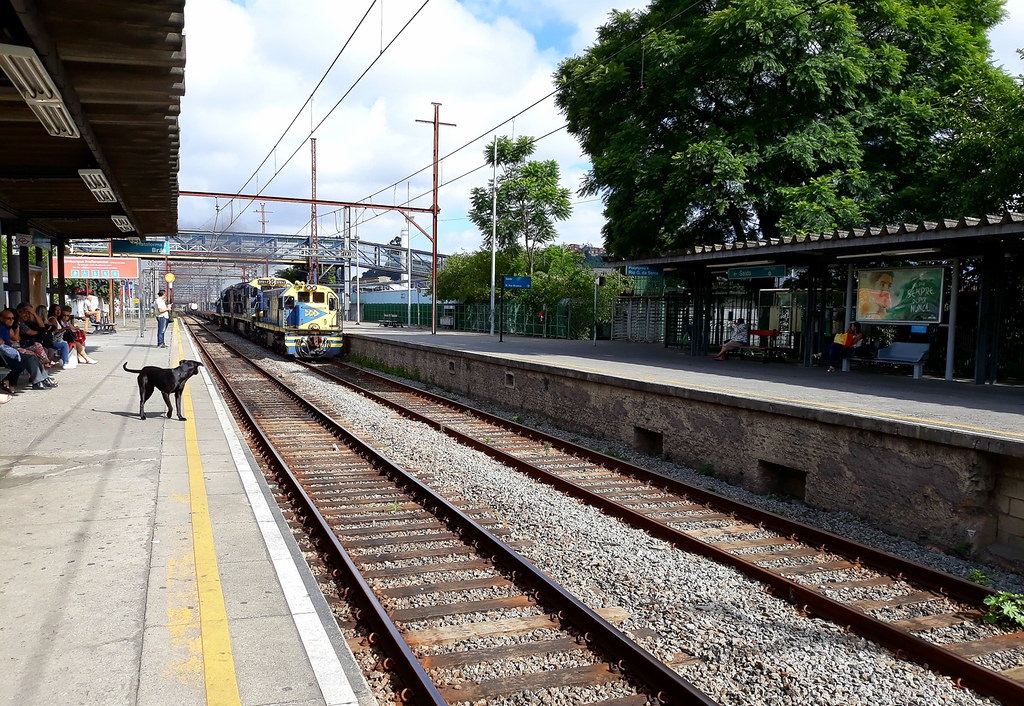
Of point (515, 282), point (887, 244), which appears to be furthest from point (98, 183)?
point (515, 282)

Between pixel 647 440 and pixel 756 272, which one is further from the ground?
pixel 756 272

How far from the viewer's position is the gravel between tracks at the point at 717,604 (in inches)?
162

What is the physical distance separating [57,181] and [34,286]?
10617mm

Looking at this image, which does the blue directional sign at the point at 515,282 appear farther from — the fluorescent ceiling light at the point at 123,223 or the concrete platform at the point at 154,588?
the concrete platform at the point at 154,588

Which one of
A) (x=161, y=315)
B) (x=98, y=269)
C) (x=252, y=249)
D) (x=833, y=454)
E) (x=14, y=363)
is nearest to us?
(x=833, y=454)

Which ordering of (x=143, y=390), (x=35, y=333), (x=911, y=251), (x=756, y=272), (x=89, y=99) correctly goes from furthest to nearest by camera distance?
1. (x=756, y=272)
2. (x=35, y=333)
3. (x=911, y=251)
4. (x=143, y=390)
5. (x=89, y=99)

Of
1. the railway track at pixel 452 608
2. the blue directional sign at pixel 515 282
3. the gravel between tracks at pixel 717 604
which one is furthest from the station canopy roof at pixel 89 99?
the blue directional sign at pixel 515 282

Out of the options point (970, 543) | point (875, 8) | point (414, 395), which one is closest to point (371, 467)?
point (970, 543)

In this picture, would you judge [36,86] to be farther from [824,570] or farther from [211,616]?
[824,570]

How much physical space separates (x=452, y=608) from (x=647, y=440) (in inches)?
262

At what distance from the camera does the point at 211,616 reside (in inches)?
164

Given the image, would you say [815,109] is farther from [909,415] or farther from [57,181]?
[57,181]

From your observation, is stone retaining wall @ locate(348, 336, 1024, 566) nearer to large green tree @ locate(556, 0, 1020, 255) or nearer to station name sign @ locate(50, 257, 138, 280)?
large green tree @ locate(556, 0, 1020, 255)

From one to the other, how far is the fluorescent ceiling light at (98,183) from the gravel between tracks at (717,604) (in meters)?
6.35
